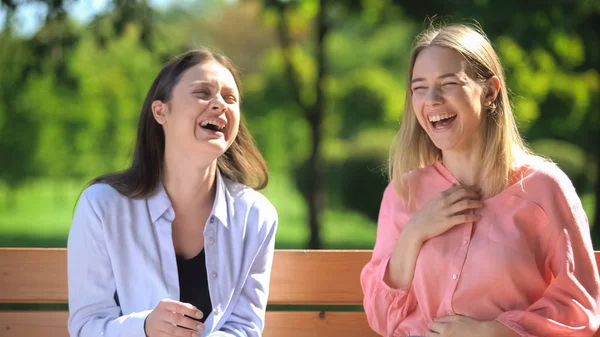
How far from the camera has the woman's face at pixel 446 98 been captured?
112 inches

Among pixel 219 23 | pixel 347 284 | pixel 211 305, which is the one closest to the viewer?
pixel 211 305

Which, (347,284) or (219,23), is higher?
(219,23)

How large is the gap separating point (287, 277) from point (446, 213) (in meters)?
0.92

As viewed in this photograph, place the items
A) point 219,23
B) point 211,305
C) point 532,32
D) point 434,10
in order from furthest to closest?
point 219,23 → point 434,10 → point 532,32 → point 211,305

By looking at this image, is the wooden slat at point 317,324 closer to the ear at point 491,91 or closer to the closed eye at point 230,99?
the closed eye at point 230,99

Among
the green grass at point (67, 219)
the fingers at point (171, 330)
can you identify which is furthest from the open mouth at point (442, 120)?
the green grass at point (67, 219)

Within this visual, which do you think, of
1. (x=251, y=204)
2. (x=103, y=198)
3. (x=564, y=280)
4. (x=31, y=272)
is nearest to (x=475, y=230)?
(x=564, y=280)

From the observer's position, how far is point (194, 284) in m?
3.06

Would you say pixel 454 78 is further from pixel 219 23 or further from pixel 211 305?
pixel 219 23

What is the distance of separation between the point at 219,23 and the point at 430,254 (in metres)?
11.2

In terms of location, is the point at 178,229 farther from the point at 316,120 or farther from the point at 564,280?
the point at 316,120

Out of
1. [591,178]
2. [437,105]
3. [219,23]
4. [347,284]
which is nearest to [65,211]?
[219,23]

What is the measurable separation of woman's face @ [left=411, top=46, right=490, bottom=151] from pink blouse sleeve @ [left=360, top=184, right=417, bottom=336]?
33cm

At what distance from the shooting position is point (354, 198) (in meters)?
10.3
